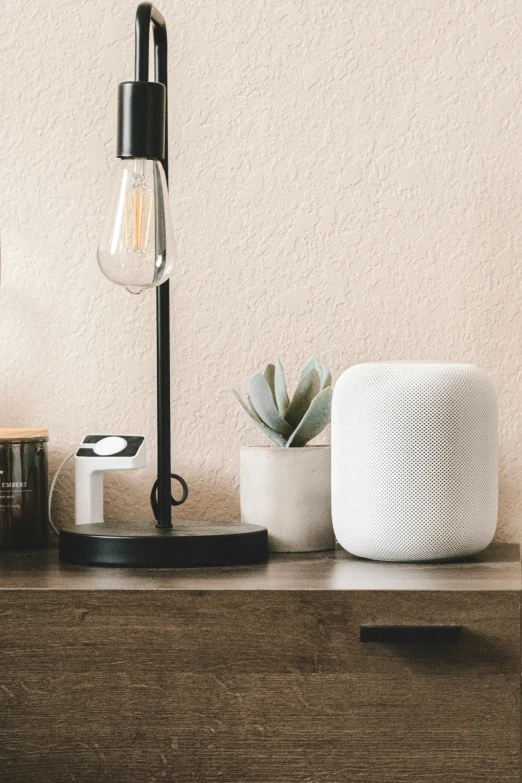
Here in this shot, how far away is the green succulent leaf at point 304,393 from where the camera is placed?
1.02 metres

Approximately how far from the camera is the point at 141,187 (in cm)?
85

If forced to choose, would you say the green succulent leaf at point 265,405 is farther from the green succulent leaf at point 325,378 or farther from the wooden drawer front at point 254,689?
the wooden drawer front at point 254,689

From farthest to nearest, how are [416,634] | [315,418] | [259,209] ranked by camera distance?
[259,209]
[315,418]
[416,634]

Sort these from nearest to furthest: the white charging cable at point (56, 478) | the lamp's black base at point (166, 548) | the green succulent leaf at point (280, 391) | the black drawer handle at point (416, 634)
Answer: the black drawer handle at point (416, 634) → the lamp's black base at point (166, 548) → the green succulent leaf at point (280, 391) → the white charging cable at point (56, 478)

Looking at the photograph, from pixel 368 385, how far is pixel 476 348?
0.25 meters

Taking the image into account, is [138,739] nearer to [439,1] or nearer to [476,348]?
[476,348]

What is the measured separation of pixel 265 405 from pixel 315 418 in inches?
2.2

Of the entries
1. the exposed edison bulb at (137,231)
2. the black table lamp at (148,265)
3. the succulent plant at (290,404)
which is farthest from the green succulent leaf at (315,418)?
the exposed edison bulb at (137,231)

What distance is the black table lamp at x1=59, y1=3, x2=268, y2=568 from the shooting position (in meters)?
0.84

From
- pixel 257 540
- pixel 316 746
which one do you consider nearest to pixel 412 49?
pixel 257 540

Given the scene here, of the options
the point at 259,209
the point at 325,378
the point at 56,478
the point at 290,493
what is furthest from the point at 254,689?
the point at 259,209

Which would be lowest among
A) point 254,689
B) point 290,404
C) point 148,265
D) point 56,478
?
point 254,689

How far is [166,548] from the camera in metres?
0.90

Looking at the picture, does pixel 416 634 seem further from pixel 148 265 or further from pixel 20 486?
pixel 20 486
